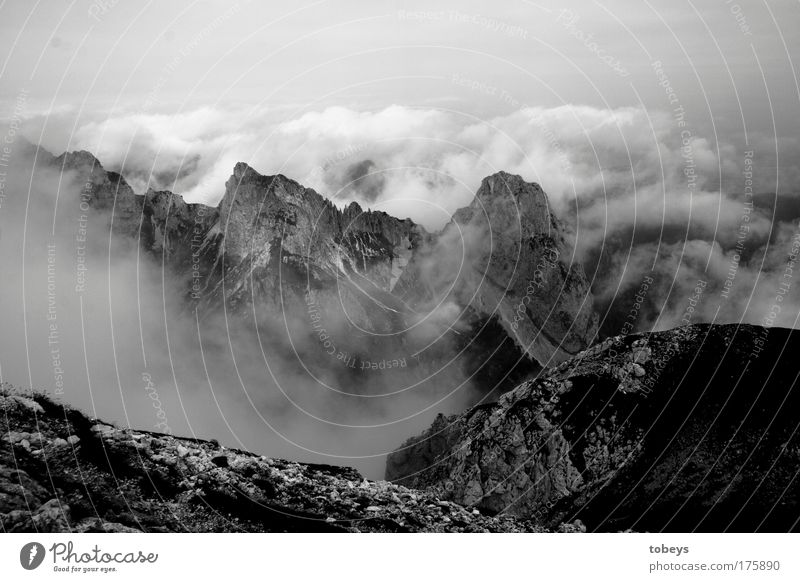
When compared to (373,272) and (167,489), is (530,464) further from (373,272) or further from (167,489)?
(373,272)

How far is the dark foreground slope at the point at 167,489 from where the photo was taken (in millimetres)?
15742

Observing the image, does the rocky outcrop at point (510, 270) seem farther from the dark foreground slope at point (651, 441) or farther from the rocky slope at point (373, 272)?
the dark foreground slope at point (651, 441)

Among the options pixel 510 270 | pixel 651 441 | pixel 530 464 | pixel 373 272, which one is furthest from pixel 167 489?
pixel 510 270

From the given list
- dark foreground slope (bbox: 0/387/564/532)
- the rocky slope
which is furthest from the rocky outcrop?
dark foreground slope (bbox: 0/387/564/532)

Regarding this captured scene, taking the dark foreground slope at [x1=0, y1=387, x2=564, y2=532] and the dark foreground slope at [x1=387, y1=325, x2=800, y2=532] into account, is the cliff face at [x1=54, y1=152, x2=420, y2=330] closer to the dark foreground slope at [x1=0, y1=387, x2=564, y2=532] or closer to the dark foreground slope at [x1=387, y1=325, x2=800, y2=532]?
the dark foreground slope at [x1=387, y1=325, x2=800, y2=532]

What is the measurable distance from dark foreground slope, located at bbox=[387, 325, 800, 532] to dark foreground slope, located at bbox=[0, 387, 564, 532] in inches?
66.0

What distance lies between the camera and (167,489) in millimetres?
16953

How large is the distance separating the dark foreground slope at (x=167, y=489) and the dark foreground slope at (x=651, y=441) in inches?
66.0
